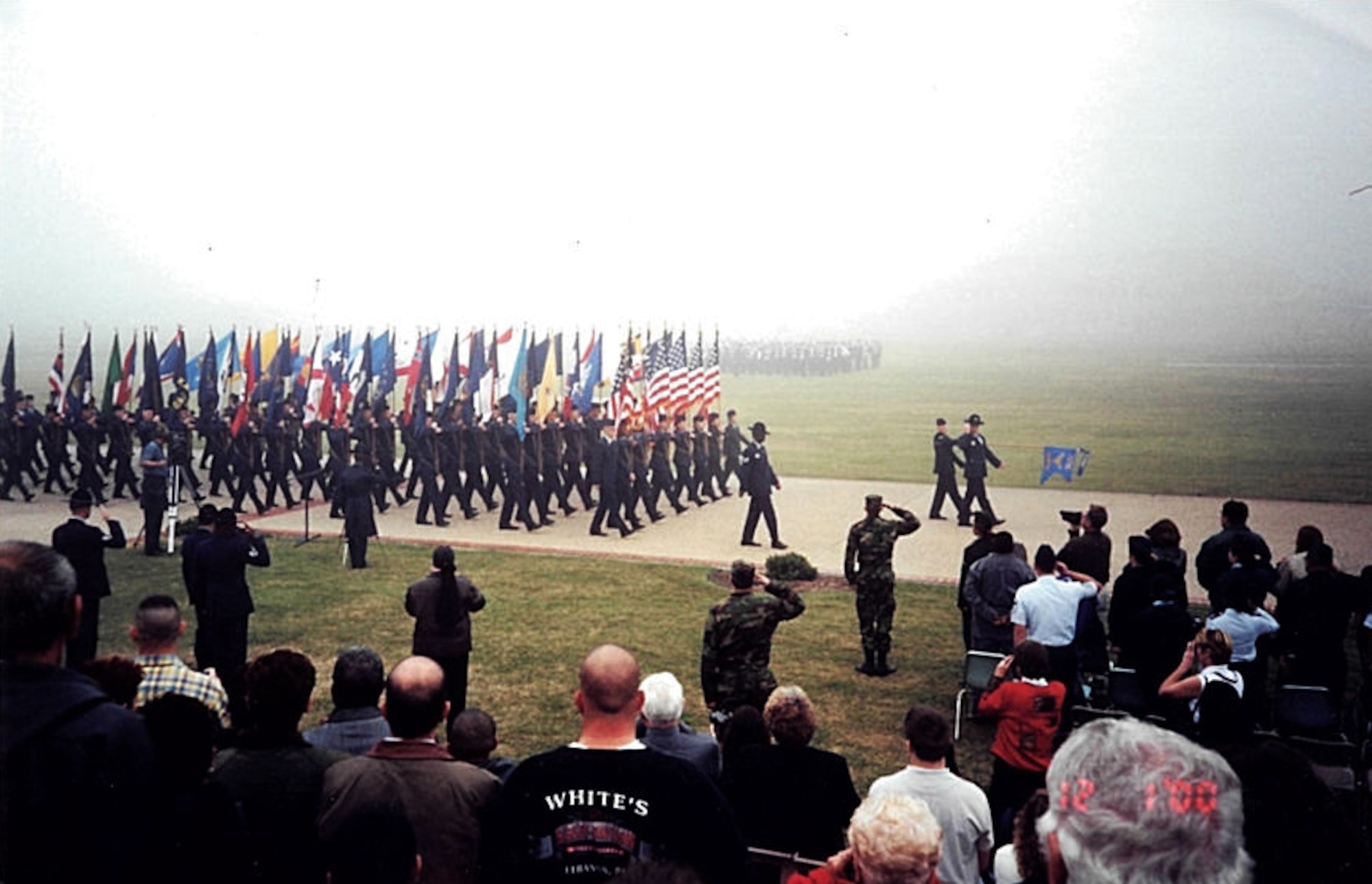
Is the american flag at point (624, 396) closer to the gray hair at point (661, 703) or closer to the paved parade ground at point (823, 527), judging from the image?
the paved parade ground at point (823, 527)

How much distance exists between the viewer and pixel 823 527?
60.3 ft

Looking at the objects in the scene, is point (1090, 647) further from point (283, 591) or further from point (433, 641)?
point (283, 591)

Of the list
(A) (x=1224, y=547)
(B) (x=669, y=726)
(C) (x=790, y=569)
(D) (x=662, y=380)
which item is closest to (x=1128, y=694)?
(A) (x=1224, y=547)

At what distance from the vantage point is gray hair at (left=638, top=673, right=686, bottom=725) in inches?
190

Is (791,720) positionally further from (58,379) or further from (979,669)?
(58,379)

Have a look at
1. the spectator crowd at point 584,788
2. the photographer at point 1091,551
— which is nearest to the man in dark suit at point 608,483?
the photographer at point 1091,551

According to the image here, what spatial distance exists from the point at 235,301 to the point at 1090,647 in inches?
881

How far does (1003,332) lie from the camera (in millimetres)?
25219

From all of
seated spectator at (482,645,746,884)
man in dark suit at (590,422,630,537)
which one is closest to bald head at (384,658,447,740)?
seated spectator at (482,645,746,884)

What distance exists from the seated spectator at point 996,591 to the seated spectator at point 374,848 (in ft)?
19.6

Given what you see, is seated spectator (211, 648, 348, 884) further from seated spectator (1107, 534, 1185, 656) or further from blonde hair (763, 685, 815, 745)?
seated spectator (1107, 534, 1185, 656)

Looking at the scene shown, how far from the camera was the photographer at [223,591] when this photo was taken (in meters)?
8.64

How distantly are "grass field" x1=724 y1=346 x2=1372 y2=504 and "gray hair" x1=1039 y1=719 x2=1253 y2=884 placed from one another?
53.9 feet

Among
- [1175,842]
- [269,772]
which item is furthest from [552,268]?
[1175,842]
